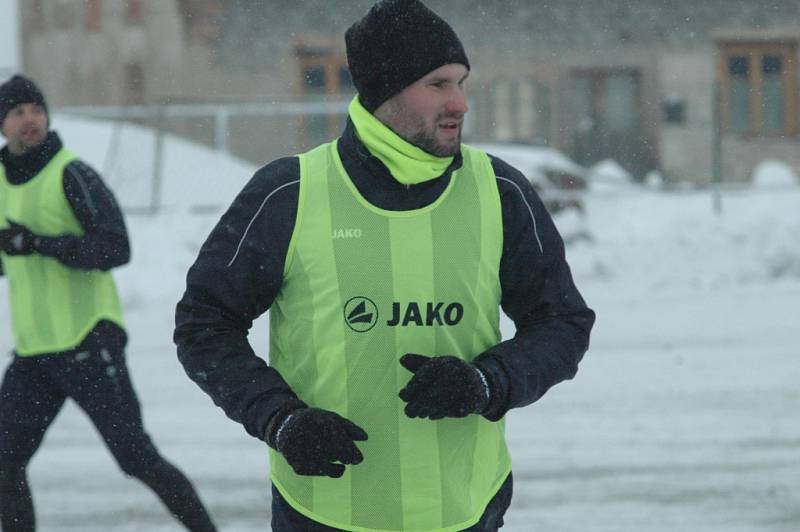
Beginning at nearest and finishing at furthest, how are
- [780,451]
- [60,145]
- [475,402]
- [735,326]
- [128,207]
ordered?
[475,402] → [60,145] → [780,451] → [735,326] → [128,207]

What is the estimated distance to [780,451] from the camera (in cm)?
667

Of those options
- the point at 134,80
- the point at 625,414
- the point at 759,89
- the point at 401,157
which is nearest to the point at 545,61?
the point at 759,89

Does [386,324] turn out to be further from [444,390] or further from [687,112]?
[687,112]

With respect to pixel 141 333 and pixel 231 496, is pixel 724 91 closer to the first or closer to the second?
pixel 141 333

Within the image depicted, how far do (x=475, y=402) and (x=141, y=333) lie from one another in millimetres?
8307

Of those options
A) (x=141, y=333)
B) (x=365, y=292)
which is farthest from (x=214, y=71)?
(x=365, y=292)

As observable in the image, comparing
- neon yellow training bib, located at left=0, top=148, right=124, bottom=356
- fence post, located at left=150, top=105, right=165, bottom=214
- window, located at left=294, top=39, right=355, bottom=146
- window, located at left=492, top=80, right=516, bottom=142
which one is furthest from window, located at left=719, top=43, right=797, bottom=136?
neon yellow training bib, located at left=0, top=148, right=124, bottom=356

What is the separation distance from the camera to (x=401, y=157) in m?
2.71

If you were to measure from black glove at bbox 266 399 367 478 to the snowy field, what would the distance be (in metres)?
3.01

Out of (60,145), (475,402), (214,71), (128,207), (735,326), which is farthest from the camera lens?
(214,71)

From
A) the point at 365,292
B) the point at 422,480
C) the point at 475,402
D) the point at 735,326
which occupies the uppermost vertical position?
the point at 365,292

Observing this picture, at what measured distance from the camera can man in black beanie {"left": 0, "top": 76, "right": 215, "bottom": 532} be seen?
183 inches

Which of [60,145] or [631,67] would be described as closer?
[60,145]

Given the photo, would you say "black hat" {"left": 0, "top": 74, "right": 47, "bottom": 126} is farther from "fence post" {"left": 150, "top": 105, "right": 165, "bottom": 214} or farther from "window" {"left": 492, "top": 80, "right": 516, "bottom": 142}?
"window" {"left": 492, "top": 80, "right": 516, "bottom": 142}
